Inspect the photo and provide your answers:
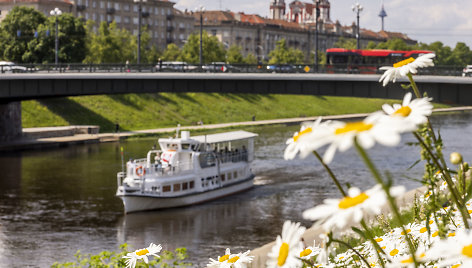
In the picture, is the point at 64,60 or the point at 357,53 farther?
the point at 64,60

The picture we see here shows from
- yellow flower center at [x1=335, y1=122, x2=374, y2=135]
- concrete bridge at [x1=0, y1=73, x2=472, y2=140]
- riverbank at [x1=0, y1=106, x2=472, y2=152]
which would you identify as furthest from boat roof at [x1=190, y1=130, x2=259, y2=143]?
yellow flower center at [x1=335, y1=122, x2=374, y2=135]

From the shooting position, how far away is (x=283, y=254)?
3.83 meters

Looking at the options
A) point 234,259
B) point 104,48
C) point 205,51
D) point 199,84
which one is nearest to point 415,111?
point 234,259

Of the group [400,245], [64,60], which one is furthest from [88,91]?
[400,245]

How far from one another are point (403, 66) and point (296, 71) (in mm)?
47686

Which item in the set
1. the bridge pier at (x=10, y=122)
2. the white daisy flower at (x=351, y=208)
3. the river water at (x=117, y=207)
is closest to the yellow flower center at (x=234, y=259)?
the white daisy flower at (x=351, y=208)

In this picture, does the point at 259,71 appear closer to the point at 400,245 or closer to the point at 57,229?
the point at 57,229

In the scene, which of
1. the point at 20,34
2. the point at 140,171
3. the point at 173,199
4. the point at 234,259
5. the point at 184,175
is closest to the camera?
the point at 234,259

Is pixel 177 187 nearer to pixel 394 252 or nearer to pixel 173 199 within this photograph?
pixel 173 199

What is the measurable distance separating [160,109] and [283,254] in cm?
8788

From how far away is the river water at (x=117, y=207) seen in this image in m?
32.6

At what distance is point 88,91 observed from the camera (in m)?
58.1

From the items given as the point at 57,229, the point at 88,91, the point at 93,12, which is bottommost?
the point at 57,229

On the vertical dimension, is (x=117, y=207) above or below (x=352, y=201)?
below
